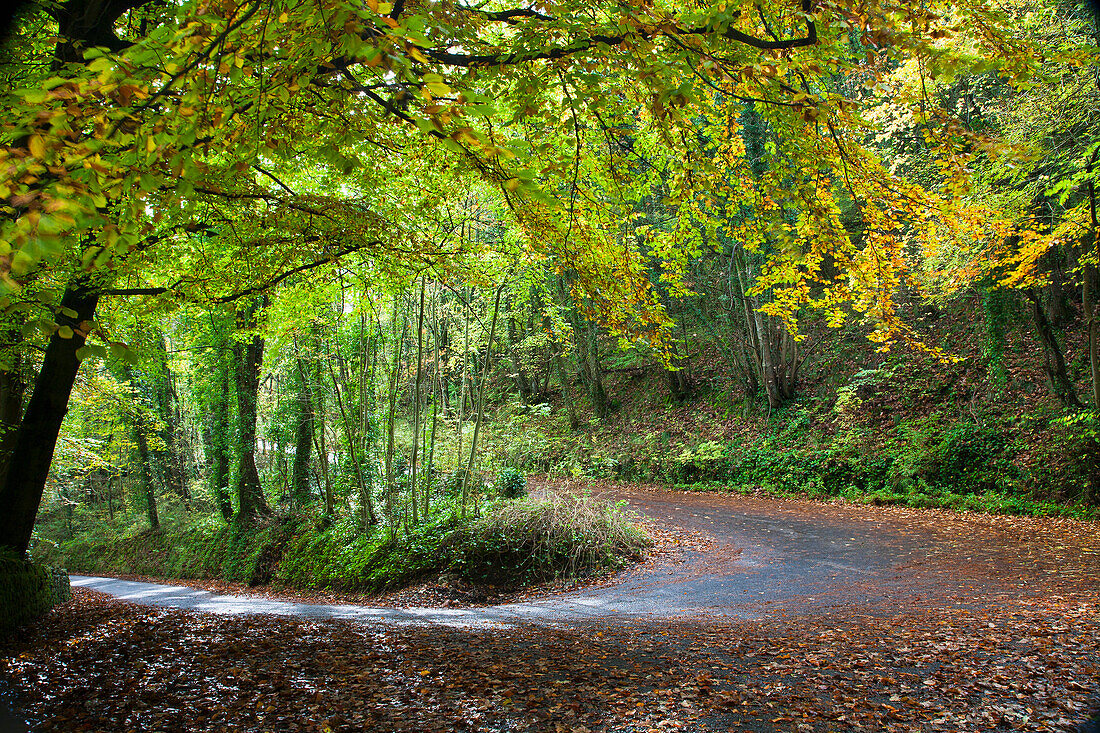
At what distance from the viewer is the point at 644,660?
4.37 m

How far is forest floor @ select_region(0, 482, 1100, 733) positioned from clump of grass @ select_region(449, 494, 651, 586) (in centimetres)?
141

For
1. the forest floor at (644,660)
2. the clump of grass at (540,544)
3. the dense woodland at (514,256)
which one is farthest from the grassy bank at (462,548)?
the forest floor at (644,660)

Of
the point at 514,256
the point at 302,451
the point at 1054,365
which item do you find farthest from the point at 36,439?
the point at 1054,365

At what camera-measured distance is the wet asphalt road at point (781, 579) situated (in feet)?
22.1

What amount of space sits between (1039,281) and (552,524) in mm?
9856

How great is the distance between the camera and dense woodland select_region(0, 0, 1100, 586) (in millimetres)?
2736

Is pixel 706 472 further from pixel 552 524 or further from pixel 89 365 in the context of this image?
pixel 89 365

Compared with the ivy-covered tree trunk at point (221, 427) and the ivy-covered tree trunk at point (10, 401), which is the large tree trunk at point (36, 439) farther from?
the ivy-covered tree trunk at point (221, 427)

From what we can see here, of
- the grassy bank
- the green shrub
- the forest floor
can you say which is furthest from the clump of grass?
the green shrub

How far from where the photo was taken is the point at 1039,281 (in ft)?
33.2

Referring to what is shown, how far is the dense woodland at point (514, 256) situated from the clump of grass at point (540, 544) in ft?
0.58

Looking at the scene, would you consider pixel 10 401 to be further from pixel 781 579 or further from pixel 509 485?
pixel 781 579

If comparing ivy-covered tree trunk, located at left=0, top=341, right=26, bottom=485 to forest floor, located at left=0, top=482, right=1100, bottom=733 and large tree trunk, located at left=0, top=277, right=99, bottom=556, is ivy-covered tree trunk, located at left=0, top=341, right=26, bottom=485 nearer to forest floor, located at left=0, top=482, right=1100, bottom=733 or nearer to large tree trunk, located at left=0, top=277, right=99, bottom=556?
forest floor, located at left=0, top=482, right=1100, bottom=733

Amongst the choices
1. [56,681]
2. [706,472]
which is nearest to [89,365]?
[56,681]
